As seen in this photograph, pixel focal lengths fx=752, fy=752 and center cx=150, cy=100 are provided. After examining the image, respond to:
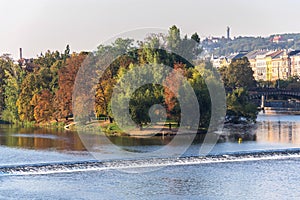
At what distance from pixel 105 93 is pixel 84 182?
19085 millimetres

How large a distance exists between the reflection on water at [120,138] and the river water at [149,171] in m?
0.09

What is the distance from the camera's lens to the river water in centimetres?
2075

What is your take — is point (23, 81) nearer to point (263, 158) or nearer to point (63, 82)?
point (63, 82)

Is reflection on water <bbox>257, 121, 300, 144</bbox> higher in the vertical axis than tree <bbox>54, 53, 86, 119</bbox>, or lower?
lower

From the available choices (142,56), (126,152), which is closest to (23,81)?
(142,56)

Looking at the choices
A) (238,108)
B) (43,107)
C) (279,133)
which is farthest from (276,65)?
(279,133)

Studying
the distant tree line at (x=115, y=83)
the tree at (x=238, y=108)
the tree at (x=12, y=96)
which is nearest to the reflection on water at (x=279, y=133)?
the tree at (x=238, y=108)

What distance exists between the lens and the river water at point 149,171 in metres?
20.8

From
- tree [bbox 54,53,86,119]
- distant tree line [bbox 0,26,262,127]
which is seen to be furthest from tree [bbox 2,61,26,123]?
tree [bbox 54,53,86,119]

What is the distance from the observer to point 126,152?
29.3m

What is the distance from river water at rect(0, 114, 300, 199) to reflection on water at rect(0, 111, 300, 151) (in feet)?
0.28

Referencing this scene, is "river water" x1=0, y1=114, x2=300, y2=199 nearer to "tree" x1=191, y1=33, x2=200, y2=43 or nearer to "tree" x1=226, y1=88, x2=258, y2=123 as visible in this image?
"tree" x1=226, y1=88, x2=258, y2=123

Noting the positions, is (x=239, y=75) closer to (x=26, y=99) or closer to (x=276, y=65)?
(x=26, y=99)

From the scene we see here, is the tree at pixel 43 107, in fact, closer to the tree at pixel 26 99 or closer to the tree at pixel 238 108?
the tree at pixel 26 99
